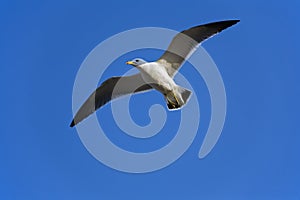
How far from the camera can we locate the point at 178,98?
9.03 metres

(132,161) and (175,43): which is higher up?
(175,43)

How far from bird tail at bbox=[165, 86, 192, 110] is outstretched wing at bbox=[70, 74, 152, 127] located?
533 mm

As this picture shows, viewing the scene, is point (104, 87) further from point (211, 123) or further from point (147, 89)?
point (211, 123)

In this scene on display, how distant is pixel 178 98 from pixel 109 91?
1254 mm

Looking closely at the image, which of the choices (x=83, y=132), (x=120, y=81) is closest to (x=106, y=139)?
(x=83, y=132)

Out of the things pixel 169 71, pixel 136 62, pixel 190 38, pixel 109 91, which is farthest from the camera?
pixel 109 91

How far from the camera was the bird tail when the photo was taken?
9.03 metres

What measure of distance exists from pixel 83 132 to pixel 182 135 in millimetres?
1690

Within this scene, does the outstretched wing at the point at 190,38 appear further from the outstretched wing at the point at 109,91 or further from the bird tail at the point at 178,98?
the outstretched wing at the point at 109,91

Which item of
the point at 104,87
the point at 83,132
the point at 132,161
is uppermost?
the point at 104,87

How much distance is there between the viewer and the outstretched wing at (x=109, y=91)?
938cm

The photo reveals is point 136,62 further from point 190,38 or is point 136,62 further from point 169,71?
point 190,38

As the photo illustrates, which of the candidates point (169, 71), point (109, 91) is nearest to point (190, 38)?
point (169, 71)

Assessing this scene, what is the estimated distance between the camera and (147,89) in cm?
945
